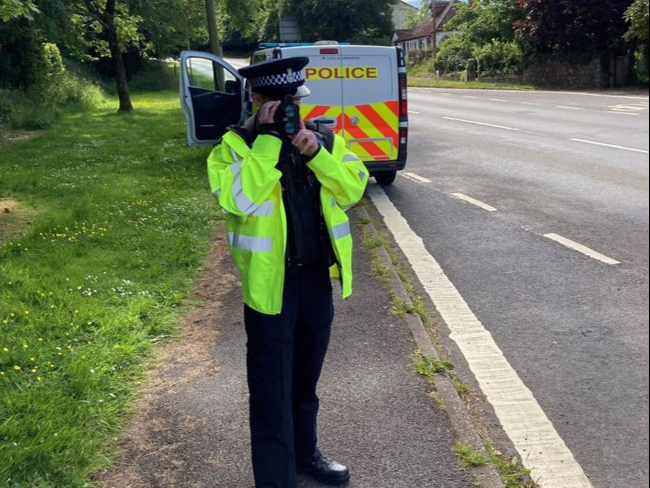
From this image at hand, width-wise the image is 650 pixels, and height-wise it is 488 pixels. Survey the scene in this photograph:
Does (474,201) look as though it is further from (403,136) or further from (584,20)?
(584,20)

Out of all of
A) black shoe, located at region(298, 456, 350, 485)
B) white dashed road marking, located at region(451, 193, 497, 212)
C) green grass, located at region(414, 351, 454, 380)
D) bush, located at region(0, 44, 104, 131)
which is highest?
bush, located at region(0, 44, 104, 131)

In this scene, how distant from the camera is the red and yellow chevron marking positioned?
9195mm

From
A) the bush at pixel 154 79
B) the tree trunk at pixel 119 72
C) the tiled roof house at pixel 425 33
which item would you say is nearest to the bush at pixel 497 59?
the bush at pixel 154 79

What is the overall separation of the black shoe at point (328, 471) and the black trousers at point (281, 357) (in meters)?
0.26

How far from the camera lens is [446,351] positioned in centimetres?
430

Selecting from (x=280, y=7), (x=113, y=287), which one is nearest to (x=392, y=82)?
(x=113, y=287)

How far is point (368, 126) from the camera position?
9.38m

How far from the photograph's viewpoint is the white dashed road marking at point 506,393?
9.91 ft

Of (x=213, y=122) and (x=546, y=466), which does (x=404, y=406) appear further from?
(x=213, y=122)

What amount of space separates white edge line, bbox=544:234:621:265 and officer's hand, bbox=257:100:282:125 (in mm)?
4333

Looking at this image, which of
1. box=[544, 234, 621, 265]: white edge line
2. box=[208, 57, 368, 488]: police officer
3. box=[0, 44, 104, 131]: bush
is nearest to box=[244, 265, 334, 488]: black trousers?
box=[208, 57, 368, 488]: police officer

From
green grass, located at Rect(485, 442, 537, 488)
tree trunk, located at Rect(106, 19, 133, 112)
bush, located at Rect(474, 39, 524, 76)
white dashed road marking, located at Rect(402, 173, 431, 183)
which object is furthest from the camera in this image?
bush, located at Rect(474, 39, 524, 76)

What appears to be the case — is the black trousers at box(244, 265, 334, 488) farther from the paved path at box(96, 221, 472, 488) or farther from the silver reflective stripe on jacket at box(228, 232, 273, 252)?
the paved path at box(96, 221, 472, 488)

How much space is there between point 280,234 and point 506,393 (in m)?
1.90
